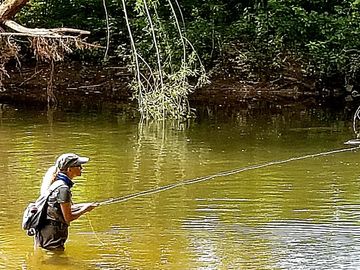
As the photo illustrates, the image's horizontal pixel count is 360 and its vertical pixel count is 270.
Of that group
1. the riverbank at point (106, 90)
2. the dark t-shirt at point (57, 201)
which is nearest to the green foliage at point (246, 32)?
the riverbank at point (106, 90)

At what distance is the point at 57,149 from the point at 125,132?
2.75 m

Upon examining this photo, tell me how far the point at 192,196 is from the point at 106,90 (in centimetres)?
1648

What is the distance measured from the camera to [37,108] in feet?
69.1

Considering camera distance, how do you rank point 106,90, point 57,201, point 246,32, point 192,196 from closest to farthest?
point 57,201
point 192,196
point 106,90
point 246,32

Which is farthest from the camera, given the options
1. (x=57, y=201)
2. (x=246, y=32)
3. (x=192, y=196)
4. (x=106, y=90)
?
(x=246, y=32)

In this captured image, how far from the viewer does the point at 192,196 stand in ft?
32.4

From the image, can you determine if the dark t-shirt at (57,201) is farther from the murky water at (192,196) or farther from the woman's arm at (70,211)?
the murky water at (192,196)

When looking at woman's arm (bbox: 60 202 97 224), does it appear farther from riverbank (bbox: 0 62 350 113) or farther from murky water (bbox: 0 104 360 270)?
riverbank (bbox: 0 62 350 113)

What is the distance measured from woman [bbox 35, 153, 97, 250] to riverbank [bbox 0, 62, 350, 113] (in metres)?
15.1

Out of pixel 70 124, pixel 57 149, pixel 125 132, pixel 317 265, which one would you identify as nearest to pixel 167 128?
pixel 125 132

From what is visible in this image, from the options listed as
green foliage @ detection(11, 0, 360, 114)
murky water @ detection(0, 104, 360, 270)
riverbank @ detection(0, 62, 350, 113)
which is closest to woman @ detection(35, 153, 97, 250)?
murky water @ detection(0, 104, 360, 270)

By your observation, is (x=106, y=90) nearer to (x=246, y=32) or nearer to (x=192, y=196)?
(x=246, y=32)

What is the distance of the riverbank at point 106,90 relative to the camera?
23328mm

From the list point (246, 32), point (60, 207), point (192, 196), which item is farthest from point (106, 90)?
point (60, 207)
